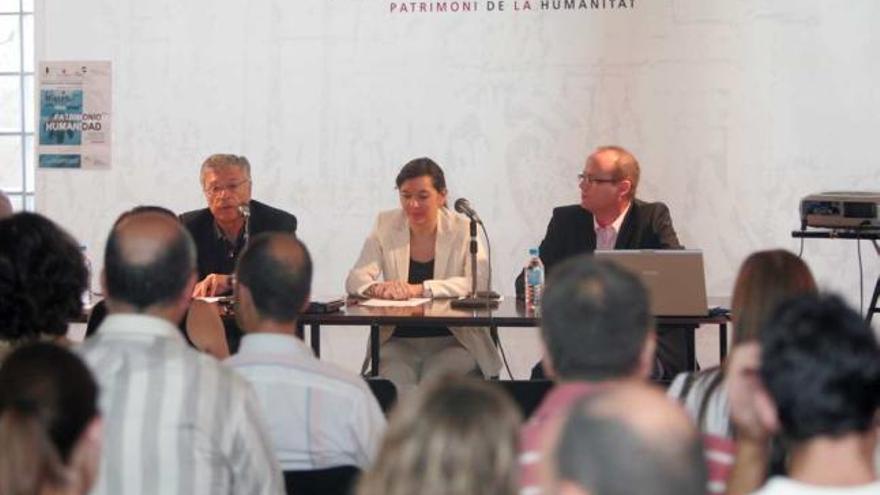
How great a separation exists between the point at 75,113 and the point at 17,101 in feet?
1.46

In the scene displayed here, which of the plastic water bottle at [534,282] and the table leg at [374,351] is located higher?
the plastic water bottle at [534,282]

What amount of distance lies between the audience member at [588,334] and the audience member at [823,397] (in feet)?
1.26

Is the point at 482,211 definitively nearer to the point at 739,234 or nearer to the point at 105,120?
the point at 739,234

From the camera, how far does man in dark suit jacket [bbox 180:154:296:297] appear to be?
6.20 m

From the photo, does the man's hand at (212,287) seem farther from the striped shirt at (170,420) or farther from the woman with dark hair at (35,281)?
the striped shirt at (170,420)

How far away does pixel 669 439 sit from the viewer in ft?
4.86

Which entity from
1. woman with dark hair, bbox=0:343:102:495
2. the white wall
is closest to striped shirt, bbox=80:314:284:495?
woman with dark hair, bbox=0:343:102:495

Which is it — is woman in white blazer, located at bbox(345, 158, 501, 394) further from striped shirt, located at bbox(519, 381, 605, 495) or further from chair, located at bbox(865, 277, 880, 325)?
striped shirt, located at bbox(519, 381, 605, 495)

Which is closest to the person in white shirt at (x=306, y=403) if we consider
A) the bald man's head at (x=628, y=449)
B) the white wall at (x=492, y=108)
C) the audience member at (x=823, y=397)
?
the audience member at (x=823, y=397)

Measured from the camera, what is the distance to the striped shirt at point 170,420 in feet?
9.02

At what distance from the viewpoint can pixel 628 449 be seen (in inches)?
57.7

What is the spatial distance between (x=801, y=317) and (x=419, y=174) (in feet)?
13.9

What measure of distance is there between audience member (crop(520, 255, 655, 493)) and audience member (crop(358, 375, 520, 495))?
1.85 ft

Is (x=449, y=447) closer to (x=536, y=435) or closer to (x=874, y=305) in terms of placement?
(x=536, y=435)
